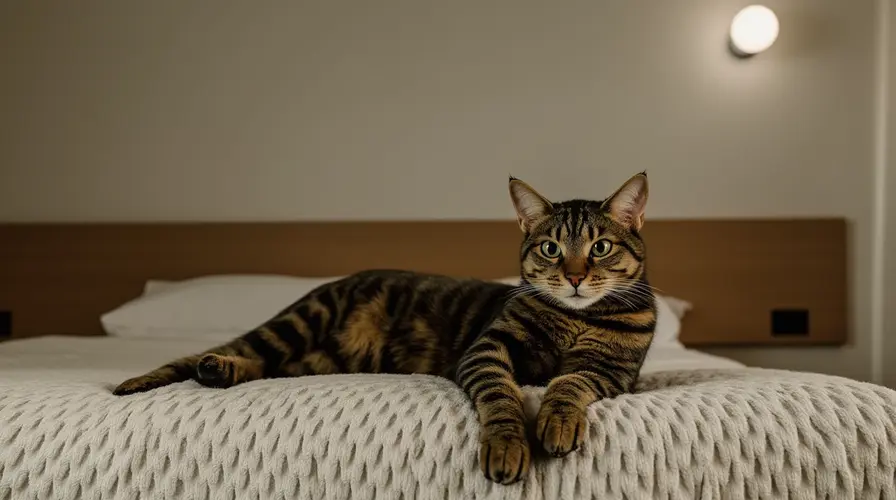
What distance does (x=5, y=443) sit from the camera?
0.87 m

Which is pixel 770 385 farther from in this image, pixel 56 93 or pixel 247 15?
pixel 56 93

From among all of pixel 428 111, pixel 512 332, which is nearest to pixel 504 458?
pixel 512 332

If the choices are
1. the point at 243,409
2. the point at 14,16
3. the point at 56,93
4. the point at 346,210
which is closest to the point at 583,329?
the point at 243,409

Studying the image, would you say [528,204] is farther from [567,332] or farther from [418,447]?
[418,447]

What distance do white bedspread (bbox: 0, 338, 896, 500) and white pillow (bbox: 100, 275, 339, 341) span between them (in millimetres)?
1096

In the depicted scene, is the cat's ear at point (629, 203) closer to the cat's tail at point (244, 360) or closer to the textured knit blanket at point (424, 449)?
the textured knit blanket at point (424, 449)

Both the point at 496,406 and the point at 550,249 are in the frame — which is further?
the point at 550,249

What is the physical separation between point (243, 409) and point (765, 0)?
2.35m

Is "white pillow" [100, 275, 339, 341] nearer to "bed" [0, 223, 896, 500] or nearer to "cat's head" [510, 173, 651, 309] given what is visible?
"bed" [0, 223, 896, 500]

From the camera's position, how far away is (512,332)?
3.61ft

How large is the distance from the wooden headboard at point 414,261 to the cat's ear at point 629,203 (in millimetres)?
1243

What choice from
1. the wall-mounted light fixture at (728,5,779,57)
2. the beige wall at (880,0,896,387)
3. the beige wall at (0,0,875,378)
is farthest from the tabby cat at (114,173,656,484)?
the beige wall at (880,0,896,387)

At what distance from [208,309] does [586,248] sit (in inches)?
53.5

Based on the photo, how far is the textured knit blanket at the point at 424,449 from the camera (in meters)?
0.80
